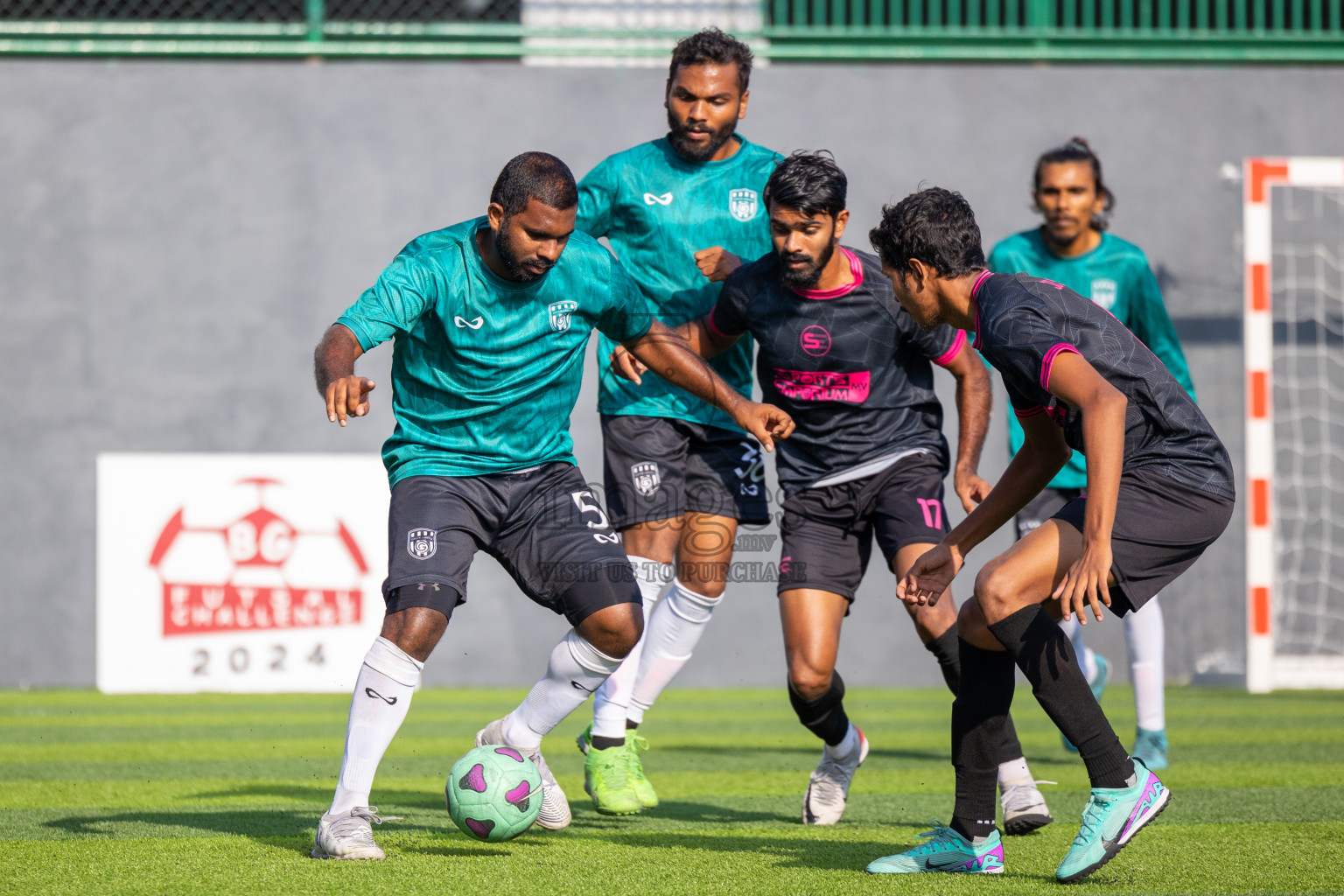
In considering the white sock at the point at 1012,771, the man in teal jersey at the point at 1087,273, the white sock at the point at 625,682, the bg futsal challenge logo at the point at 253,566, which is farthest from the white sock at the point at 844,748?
the bg futsal challenge logo at the point at 253,566

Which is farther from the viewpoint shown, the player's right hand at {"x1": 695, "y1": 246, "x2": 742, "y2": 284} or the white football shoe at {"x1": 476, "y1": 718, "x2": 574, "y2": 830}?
the player's right hand at {"x1": 695, "y1": 246, "x2": 742, "y2": 284}

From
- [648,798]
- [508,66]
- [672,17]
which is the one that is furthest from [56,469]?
[648,798]

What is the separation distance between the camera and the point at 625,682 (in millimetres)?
4648

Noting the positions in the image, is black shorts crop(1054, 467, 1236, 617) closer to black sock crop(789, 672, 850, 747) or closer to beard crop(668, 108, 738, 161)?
black sock crop(789, 672, 850, 747)

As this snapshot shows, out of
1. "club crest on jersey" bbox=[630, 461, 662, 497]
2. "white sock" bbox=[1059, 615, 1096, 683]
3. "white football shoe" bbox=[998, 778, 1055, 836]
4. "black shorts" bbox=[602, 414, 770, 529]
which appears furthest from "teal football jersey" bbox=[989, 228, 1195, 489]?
"white football shoe" bbox=[998, 778, 1055, 836]

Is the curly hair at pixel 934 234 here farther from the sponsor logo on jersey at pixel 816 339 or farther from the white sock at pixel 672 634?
the white sock at pixel 672 634

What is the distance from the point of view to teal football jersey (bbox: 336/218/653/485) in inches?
151

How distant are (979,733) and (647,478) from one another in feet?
5.95

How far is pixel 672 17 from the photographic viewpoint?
10.2 m

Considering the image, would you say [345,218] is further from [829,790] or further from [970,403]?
[829,790]

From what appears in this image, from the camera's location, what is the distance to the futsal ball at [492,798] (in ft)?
11.6

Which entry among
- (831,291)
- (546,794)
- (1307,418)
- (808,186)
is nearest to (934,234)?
(808,186)

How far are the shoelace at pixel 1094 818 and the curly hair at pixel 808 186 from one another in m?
1.95

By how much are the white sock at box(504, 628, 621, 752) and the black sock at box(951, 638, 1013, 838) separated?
1.06 m
